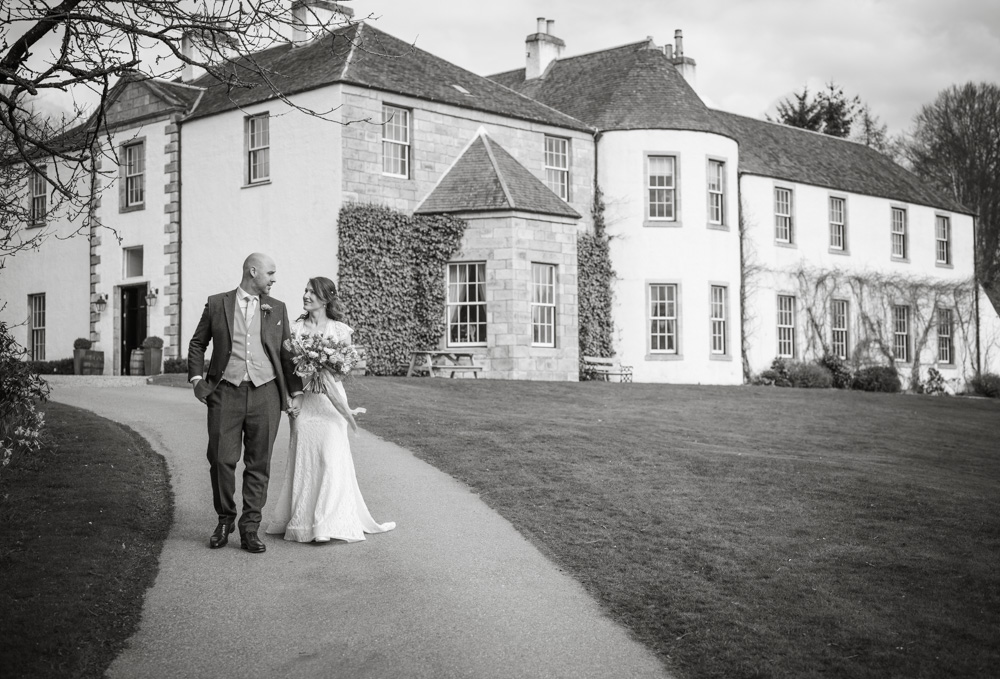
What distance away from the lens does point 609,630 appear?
6.52 m

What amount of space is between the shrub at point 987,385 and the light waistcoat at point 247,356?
31966mm

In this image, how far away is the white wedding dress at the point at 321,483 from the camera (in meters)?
8.48

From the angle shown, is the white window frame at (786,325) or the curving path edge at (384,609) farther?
the white window frame at (786,325)

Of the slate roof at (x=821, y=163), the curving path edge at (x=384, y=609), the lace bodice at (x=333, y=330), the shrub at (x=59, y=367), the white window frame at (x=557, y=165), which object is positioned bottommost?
the curving path edge at (x=384, y=609)

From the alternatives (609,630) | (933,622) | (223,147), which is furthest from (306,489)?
(223,147)

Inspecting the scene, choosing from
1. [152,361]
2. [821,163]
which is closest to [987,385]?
[821,163]

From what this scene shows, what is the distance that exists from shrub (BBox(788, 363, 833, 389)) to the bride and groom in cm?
2325

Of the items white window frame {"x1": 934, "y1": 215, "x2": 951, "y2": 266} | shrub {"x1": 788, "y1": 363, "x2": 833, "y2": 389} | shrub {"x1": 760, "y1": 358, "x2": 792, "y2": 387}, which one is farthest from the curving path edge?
white window frame {"x1": 934, "y1": 215, "x2": 951, "y2": 266}

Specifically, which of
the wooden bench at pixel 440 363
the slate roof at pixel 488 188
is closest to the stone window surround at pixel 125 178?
the slate roof at pixel 488 188

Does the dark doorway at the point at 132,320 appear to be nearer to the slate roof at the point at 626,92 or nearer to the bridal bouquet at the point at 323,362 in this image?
the slate roof at the point at 626,92

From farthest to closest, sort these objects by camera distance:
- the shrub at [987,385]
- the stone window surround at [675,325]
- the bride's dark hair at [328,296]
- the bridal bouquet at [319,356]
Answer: the shrub at [987,385] → the stone window surround at [675,325] → the bride's dark hair at [328,296] → the bridal bouquet at [319,356]

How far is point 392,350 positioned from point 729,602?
1733cm

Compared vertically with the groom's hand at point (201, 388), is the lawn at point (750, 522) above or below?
below

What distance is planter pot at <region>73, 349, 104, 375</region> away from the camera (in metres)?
28.4
